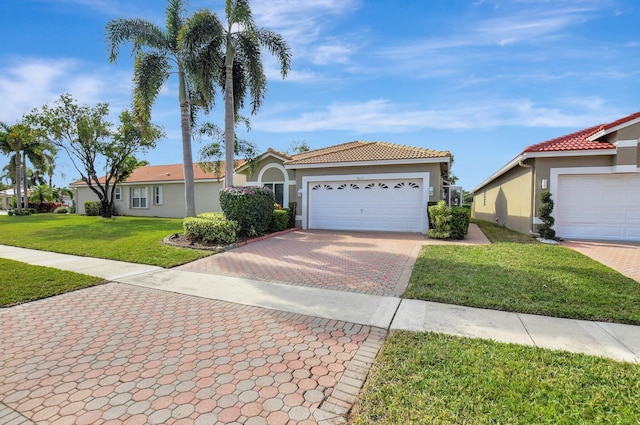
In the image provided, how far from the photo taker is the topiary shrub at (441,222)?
491 inches

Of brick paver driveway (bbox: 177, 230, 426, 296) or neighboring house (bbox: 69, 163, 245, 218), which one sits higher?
neighboring house (bbox: 69, 163, 245, 218)

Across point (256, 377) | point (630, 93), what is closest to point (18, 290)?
point (256, 377)

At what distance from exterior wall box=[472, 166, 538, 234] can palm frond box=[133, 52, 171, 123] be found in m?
16.9

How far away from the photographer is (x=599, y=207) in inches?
470

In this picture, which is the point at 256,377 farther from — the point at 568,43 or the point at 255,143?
the point at 255,143

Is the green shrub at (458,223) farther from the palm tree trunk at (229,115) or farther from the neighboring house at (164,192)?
the neighboring house at (164,192)

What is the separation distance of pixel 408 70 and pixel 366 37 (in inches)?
88.0

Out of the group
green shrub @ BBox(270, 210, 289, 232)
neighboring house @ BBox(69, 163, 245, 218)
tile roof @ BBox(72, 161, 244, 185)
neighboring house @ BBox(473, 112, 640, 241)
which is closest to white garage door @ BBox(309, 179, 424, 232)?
green shrub @ BBox(270, 210, 289, 232)

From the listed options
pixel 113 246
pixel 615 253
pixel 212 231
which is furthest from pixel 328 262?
pixel 615 253

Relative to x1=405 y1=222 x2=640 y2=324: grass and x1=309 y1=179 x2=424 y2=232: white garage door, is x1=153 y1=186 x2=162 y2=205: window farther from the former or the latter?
x1=405 y1=222 x2=640 y2=324: grass

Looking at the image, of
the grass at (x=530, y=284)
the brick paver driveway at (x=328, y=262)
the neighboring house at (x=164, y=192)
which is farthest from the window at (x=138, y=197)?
the grass at (x=530, y=284)

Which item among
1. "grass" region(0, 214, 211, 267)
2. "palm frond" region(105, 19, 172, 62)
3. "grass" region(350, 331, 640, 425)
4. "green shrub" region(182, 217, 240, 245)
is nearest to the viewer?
"grass" region(350, 331, 640, 425)

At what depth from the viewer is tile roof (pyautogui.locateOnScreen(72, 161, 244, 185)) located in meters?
24.2

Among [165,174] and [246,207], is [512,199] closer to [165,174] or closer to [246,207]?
[246,207]
